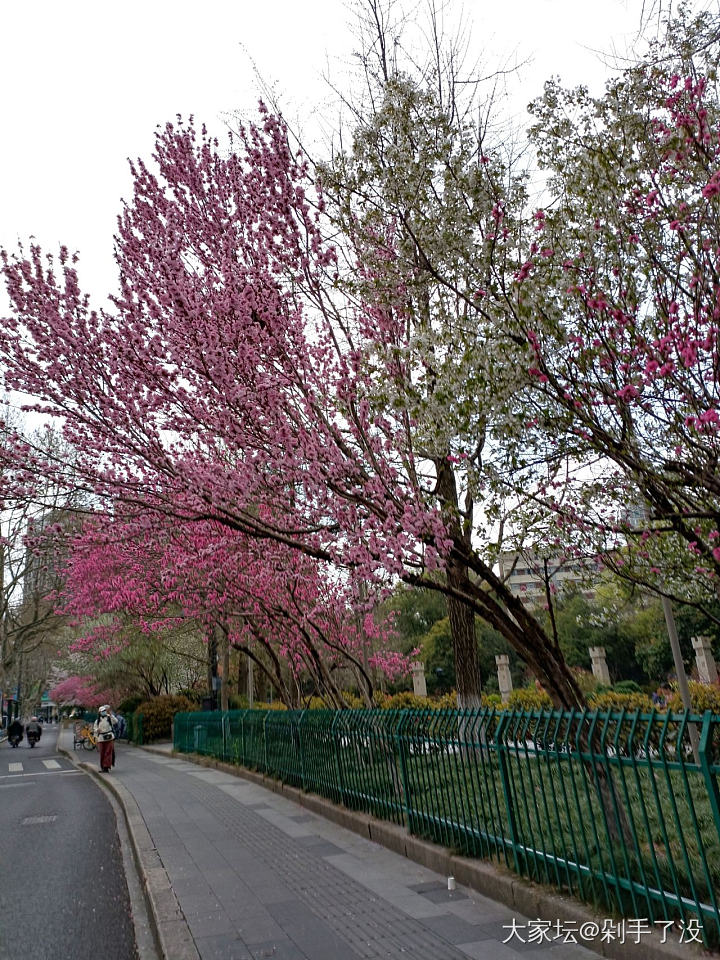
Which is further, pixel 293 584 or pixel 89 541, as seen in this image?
pixel 89 541

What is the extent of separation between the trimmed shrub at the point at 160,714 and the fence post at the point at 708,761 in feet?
98.5

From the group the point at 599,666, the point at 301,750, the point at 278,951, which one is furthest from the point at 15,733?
the point at 278,951

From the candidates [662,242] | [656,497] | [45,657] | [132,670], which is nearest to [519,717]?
[656,497]

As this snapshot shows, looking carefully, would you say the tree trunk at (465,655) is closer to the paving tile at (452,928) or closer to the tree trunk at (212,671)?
the paving tile at (452,928)

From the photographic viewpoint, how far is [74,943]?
573 centimetres

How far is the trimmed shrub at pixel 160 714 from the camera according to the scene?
30.8 m

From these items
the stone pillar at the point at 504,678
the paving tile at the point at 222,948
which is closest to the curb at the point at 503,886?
the paving tile at the point at 222,948

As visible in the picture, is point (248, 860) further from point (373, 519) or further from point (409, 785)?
point (373, 519)

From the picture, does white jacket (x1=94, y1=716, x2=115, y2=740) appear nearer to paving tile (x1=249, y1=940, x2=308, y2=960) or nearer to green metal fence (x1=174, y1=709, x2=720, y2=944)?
green metal fence (x1=174, y1=709, x2=720, y2=944)

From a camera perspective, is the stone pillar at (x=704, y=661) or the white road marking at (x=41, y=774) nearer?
the white road marking at (x=41, y=774)

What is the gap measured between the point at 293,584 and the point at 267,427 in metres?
5.22

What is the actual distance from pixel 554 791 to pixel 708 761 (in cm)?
161

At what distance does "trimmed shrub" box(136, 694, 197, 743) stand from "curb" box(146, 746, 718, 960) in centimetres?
2330

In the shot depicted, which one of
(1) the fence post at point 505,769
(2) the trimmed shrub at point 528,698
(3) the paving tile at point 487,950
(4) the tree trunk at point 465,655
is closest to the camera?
(3) the paving tile at point 487,950
